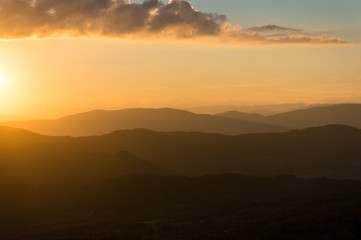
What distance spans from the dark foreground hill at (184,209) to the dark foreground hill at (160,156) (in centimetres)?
1573

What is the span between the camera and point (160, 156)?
165125mm

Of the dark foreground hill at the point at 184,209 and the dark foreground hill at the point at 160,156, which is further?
the dark foreground hill at the point at 160,156

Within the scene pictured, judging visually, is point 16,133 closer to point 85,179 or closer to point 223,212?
point 85,179

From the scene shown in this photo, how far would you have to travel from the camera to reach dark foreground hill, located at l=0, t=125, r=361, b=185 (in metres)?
125

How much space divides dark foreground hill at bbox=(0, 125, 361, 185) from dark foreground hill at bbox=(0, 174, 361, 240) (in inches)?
619

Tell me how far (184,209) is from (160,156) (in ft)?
241

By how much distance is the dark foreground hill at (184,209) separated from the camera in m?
62.0

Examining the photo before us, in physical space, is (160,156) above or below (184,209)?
above

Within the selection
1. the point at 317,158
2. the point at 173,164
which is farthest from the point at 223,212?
the point at 317,158

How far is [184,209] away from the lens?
92438 millimetres

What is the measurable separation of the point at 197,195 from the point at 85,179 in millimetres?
32744

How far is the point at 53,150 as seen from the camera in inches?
5615

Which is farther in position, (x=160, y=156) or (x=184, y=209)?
(x=160, y=156)

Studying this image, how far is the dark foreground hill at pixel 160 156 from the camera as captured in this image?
125m
